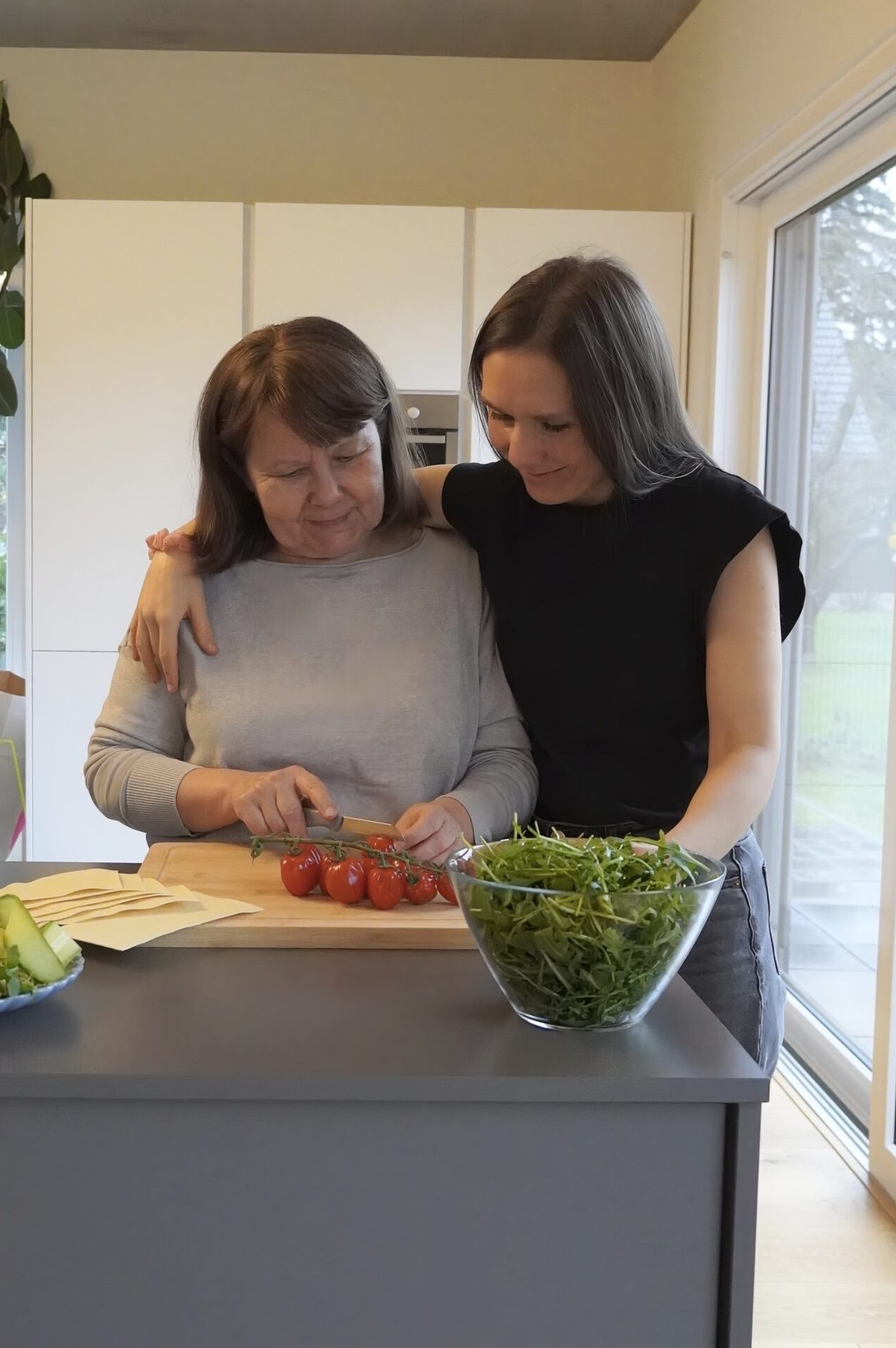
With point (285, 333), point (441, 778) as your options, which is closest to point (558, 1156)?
point (441, 778)

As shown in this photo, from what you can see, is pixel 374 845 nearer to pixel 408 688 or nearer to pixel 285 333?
pixel 408 688

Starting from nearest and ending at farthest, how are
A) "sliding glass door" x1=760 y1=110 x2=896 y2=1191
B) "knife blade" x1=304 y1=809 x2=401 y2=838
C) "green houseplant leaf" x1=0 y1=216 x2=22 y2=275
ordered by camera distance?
"knife blade" x1=304 y1=809 x2=401 y2=838
"sliding glass door" x1=760 y1=110 x2=896 y2=1191
"green houseplant leaf" x1=0 y1=216 x2=22 y2=275

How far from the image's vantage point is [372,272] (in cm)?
338

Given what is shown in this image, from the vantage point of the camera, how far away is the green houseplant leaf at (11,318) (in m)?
3.71

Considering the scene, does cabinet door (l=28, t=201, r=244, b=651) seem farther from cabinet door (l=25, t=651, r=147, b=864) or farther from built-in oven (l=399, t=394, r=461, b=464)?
built-in oven (l=399, t=394, r=461, b=464)

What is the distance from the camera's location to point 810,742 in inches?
117

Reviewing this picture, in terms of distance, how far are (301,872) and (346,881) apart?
0.06 metres

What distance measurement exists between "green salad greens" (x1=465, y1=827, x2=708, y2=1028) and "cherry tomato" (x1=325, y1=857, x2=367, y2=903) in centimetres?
28

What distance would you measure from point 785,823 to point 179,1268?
8.10ft

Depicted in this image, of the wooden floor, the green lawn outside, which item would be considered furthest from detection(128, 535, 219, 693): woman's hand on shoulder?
the green lawn outside

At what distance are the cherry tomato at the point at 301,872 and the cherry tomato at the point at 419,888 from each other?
97mm

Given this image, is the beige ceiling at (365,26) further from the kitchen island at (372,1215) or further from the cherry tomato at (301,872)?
the kitchen island at (372,1215)

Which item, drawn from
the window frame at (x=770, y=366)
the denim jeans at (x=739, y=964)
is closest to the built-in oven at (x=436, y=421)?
the window frame at (x=770, y=366)

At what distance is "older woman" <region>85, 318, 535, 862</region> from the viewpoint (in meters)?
1.47
